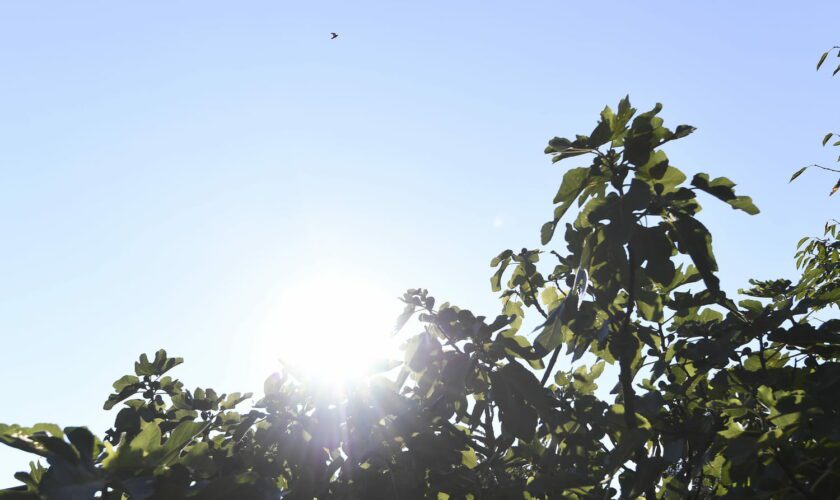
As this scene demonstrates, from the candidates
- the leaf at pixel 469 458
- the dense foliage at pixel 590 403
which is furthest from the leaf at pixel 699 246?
the leaf at pixel 469 458

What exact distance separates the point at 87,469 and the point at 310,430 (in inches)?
41.0

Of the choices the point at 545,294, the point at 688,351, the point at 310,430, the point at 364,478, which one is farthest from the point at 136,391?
the point at 688,351

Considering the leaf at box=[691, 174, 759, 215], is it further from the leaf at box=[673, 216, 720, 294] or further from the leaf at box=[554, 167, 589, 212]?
the leaf at box=[554, 167, 589, 212]

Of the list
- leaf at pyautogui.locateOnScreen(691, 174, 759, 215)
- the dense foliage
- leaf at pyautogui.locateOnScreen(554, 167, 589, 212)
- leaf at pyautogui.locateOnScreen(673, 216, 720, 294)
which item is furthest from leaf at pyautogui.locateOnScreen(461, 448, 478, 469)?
leaf at pyautogui.locateOnScreen(691, 174, 759, 215)

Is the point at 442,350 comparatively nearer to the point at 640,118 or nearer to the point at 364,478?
the point at 364,478

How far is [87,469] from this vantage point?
6.78 ft

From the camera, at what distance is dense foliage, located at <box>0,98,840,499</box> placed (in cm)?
233

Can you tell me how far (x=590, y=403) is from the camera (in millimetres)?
3213

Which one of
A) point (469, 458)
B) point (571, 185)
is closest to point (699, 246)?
point (571, 185)

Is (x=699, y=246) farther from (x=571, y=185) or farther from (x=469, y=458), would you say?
(x=469, y=458)

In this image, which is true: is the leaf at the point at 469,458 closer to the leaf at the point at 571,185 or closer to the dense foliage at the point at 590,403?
the dense foliage at the point at 590,403

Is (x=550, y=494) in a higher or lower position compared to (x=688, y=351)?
lower

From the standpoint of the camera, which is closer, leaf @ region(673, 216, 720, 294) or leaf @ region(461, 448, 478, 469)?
leaf @ region(673, 216, 720, 294)

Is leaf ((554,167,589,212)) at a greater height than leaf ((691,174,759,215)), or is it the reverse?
leaf ((554,167,589,212))
